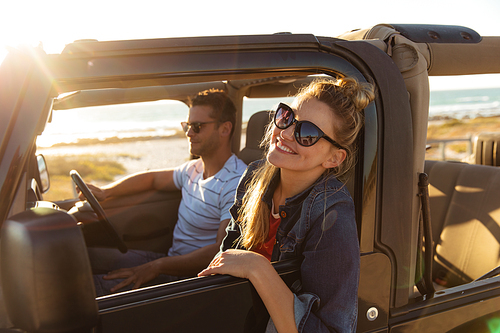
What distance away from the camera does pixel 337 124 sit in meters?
1.31

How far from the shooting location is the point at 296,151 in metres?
1.37

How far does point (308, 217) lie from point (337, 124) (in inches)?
13.7

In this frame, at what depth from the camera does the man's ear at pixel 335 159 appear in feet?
4.38

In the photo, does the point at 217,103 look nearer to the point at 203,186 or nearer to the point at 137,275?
the point at 203,186

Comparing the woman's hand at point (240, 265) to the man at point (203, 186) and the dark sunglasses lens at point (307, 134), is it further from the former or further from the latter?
the man at point (203, 186)

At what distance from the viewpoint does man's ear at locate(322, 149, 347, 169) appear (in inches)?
52.5

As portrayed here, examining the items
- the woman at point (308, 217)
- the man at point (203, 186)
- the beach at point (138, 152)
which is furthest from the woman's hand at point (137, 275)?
the beach at point (138, 152)

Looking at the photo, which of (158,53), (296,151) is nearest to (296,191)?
(296,151)

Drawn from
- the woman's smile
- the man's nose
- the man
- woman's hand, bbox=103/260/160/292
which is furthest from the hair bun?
the man's nose

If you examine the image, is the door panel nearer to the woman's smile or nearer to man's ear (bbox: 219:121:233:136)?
the woman's smile

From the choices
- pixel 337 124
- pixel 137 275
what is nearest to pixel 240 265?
pixel 337 124

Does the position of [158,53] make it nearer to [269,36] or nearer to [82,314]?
[269,36]

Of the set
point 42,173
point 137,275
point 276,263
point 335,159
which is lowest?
point 137,275

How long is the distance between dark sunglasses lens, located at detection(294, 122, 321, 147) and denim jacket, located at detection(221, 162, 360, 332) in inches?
7.0
